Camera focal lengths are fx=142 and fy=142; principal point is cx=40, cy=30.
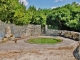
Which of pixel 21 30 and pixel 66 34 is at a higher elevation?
pixel 21 30

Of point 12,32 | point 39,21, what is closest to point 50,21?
point 39,21

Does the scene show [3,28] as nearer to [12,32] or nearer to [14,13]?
[12,32]

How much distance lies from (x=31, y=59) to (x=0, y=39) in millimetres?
6744

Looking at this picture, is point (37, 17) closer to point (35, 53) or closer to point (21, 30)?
point (21, 30)

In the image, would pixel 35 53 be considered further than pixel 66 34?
No

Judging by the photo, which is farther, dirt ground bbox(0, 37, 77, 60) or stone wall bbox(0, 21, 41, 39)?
stone wall bbox(0, 21, 41, 39)

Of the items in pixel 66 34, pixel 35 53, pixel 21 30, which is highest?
pixel 21 30

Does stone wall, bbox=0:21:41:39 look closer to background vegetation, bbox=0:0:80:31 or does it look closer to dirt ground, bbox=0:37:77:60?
background vegetation, bbox=0:0:80:31

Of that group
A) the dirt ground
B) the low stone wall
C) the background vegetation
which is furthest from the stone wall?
the dirt ground

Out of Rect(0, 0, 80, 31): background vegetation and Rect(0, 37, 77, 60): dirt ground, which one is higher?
Rect(0, 0, 80, 31): background vegetation

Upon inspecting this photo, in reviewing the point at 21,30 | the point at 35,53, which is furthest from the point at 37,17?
the point at 35,53

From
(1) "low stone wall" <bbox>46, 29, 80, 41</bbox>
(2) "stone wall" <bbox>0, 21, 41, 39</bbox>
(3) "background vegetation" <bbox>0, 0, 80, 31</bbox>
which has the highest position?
(3) "background vegetation" <bbox>0, 0, 80, 31</bbox>

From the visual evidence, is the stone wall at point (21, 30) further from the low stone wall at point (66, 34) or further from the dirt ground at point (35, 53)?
the dirt ground at point (35, 53)

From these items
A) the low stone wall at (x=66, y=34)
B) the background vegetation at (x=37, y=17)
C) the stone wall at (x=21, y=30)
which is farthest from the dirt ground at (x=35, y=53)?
the background vegetation at (x=37, y=17)
